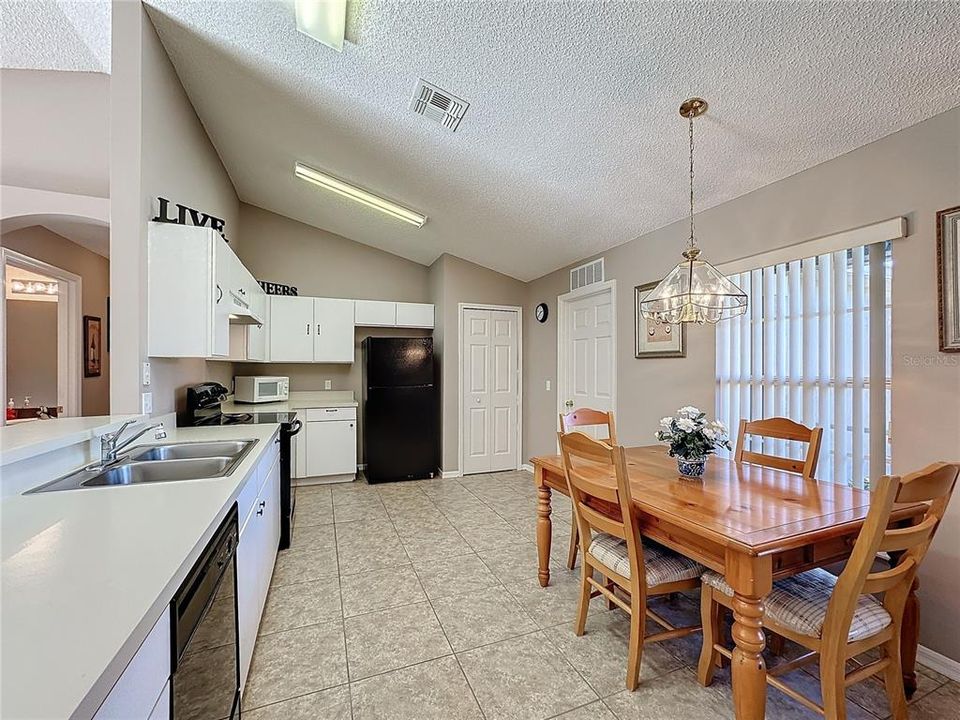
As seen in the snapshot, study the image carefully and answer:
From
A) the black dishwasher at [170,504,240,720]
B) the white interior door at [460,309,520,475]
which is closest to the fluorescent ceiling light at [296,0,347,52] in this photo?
the black dishwasher at [170,504,240,720]

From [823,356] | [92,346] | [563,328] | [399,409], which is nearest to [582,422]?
[823,356]

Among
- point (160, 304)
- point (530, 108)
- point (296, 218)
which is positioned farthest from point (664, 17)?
point (296, 218)

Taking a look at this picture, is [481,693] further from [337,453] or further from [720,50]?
[337,453]

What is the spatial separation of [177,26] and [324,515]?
3.47 m

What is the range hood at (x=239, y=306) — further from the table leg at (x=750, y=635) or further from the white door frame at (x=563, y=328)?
the white door frame at (x=563, y=328)

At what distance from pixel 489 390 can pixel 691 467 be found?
3201 mm

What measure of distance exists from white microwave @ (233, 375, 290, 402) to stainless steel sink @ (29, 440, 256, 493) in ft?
7.72

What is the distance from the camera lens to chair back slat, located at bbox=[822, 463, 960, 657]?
1.19 meters

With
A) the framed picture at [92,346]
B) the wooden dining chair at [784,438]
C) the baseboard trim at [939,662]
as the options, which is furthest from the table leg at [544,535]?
the framed picture at [92,346]

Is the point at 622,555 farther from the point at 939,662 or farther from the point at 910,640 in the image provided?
the point at 939,662

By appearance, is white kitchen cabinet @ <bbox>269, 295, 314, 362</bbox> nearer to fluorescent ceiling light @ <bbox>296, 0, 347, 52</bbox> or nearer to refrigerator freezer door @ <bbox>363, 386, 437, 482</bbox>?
refrigerator freezer door @ <bbox>363, 386, 437, 482</bbox>

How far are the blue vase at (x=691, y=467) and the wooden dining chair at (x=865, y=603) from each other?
527 millimetres

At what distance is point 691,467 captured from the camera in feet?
6.59

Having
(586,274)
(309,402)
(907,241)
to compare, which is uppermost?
(586,274)
